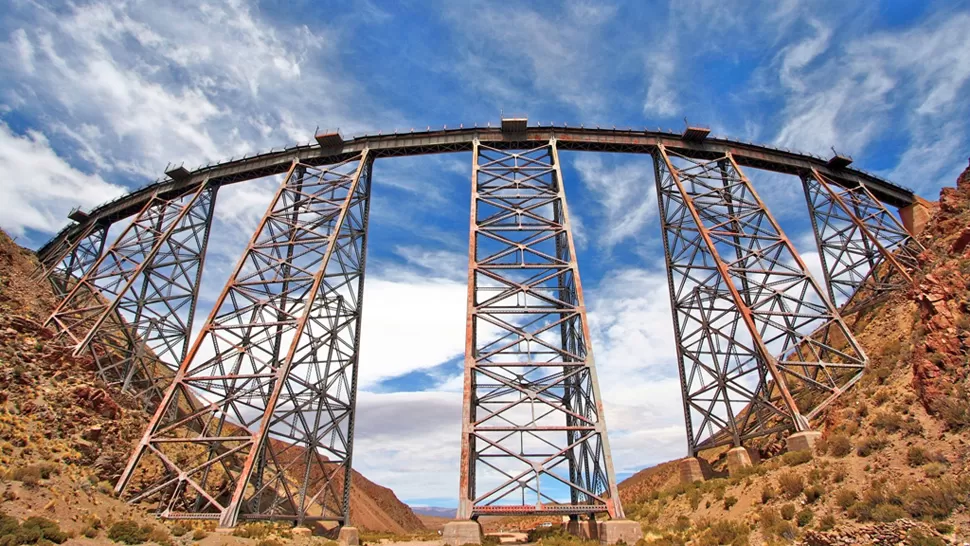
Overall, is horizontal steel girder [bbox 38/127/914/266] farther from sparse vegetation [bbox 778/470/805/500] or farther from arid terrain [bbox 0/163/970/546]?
sparse vegetation [bbox 778/470/805/500]

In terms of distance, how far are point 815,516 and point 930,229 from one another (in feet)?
74.1

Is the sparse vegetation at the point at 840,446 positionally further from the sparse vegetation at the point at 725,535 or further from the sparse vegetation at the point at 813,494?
the sparse vegetation at the point at 725,535

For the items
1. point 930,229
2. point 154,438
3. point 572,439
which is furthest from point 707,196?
point 154,438

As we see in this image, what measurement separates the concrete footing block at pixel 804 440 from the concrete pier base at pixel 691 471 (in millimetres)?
3798

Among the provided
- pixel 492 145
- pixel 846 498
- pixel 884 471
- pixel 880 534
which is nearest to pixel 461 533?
pixel 846 498

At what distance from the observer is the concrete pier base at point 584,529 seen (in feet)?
43.9

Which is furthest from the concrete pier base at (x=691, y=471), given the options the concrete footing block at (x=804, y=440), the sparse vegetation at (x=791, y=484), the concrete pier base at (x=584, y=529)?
the sparse vegetation at (x=791, y=484)

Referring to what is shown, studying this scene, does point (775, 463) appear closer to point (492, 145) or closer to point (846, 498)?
point (846, 498)

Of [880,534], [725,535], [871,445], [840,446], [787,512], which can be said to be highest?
[840,446]

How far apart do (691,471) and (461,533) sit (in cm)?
922

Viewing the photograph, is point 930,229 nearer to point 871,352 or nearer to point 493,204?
point 871,352

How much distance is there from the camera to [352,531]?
16312 millimetres

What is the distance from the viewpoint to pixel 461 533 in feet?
41.5

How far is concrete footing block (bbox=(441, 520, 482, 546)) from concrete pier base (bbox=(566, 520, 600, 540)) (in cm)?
305
